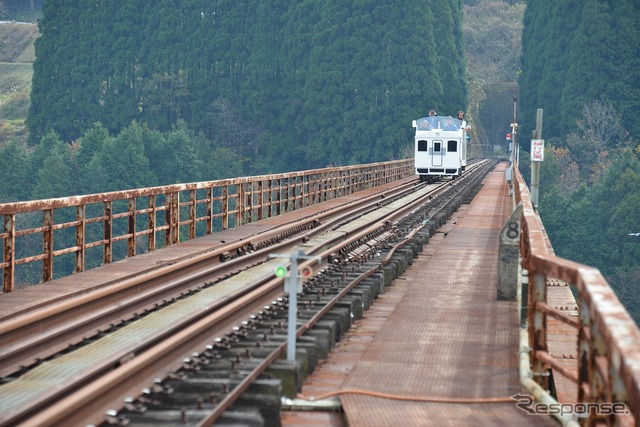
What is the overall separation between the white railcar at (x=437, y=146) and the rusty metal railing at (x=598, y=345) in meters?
43.3

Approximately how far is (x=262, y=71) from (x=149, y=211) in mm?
70798

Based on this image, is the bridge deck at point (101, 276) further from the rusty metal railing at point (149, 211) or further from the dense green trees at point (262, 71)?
the dense green trees at point (262, 71)

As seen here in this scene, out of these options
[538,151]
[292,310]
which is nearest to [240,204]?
[538,151]

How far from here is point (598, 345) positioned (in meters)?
5.51

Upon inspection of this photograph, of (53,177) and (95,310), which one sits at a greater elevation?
(95,310)

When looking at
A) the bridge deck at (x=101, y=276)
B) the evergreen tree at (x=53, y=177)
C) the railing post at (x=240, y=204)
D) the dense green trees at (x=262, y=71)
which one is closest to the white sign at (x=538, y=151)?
the railing post at (x=240, y=204)

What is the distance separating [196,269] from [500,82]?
129 metres

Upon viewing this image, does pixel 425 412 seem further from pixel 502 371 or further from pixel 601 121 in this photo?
pixel 601 121

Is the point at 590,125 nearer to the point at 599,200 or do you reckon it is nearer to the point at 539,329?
the point at 599,200

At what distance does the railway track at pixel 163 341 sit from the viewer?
704 centimetres

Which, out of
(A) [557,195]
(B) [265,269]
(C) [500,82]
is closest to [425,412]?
(B) [265,269]

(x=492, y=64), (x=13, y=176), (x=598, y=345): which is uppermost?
(x=492, y=64)

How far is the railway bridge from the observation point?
6793mm

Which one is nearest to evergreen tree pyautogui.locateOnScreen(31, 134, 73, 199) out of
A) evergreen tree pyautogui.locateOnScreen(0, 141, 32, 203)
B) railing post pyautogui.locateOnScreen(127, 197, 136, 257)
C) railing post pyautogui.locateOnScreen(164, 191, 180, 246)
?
evergreen tree pyautogui.locateOnScreen(0, 141, 32, 203)
